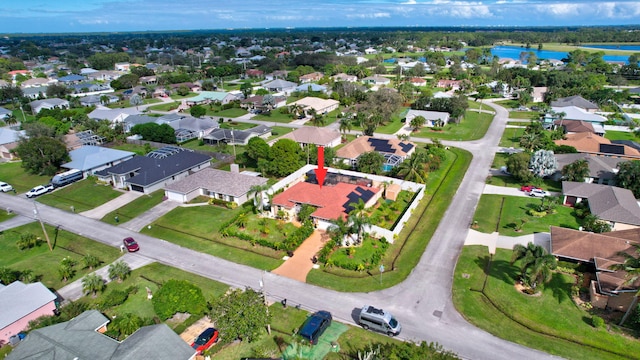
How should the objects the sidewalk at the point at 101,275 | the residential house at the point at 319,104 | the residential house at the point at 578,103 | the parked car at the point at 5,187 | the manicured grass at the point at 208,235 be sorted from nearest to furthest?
the sidewalk at the point at 101,275
the manicured grass at the point at 208,235
the parked car at the point at 5,187
the residential house at the point at 578,103
the residential house at the point at 319,104

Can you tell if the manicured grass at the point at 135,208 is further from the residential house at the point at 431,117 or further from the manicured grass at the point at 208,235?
the residential house at the point at 431,117

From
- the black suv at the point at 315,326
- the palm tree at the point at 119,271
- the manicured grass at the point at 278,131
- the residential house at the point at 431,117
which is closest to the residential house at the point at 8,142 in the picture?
the manicured grass at the point at 278,131

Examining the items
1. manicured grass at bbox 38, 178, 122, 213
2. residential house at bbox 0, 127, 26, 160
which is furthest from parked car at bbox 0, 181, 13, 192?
residential house at bbox 0, 127, 26, 160

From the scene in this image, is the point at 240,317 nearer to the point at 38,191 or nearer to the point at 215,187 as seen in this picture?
the point at 215,187

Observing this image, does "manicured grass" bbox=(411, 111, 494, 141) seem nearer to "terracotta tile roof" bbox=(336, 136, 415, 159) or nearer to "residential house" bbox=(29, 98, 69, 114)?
"terracotta tile roof" bbox=(336, 136, 415, 159)

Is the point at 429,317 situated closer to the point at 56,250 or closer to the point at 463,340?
the point at 463,340

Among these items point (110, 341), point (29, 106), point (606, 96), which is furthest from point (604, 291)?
point (29, 106)

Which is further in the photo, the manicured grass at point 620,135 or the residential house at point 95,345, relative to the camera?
the manicured grass at point 620,135
